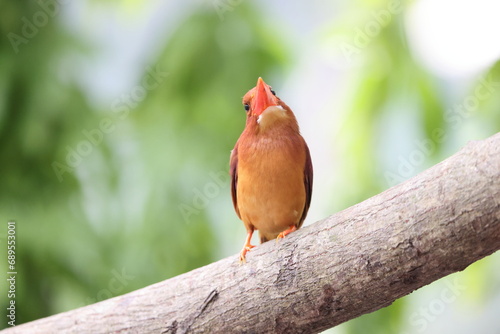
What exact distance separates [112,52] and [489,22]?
83.8 inches

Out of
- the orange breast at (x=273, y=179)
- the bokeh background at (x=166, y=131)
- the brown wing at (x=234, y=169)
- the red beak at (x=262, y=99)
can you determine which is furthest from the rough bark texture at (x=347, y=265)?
the bokeh background at (x=166, y=131)

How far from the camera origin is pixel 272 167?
195 cm

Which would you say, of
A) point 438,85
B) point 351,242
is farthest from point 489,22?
point 351,242

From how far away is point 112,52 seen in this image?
12.2 ft

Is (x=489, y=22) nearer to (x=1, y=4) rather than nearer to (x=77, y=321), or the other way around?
(x=77, y=321)

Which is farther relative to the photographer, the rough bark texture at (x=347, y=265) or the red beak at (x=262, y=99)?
the red beak at (x=262, y=99)

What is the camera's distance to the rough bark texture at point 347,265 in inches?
59.7

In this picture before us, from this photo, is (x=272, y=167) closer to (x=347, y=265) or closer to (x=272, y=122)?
(x=272, y=122)

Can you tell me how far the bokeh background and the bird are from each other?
113cm

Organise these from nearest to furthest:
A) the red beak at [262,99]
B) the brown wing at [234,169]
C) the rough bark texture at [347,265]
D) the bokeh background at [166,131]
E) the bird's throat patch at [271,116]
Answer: the rough bark texture at [347,265] → the red beak at [262,99] → the bird's throat patch at [271,116] → the brown wing at [234,169] → the bokeh background at [166,131]

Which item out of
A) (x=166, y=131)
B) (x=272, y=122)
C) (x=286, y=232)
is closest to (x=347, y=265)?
(x=286, y=232)

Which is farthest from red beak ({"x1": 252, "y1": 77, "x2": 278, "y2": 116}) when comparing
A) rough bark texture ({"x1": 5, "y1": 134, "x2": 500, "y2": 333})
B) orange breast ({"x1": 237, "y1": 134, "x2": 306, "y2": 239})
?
rough bark texture ({"x1": 5, "y1": 134, "x2": 500, "y2": 333})

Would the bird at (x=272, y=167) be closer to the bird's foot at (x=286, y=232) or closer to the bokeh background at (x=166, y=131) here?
the bird's foot at (x=286, y=232)

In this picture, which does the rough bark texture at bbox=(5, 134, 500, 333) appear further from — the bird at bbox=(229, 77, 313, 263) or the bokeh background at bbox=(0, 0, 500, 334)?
the bokeh background at bbox=(0, 0, 500, 334)
